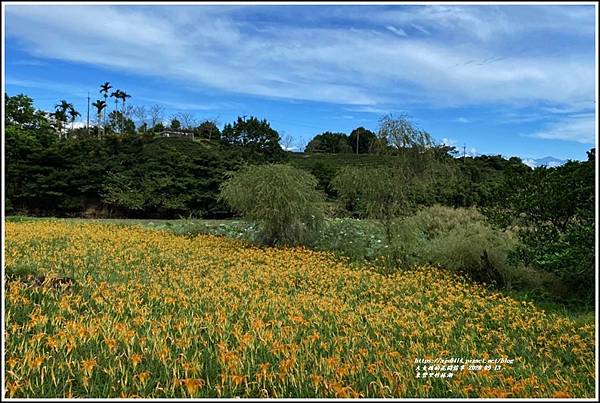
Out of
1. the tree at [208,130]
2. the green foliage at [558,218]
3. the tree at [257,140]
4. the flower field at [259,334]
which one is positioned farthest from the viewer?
the tree at [208,130]

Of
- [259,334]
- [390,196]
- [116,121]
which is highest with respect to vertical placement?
[116,121]

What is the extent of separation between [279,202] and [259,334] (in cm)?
694

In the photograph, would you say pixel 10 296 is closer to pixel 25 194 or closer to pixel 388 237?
pixel 388 237

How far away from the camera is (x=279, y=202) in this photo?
10484mm

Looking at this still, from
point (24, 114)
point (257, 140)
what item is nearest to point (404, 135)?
point (257, 140)

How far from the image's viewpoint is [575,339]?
14.2ft

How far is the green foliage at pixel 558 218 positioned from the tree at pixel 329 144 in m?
19.9

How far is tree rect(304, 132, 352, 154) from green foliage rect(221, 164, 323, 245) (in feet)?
52.2

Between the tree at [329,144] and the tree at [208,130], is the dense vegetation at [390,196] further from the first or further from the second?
the tree at [208,130]

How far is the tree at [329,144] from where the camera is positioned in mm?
28573

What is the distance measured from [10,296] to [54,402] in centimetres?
330

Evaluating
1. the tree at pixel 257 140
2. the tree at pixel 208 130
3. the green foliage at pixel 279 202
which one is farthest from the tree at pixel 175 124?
the green foliage at pixel 279 202

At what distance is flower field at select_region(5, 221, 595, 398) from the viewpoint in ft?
Result: 8.93

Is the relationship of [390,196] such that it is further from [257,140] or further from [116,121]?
[116,121]
